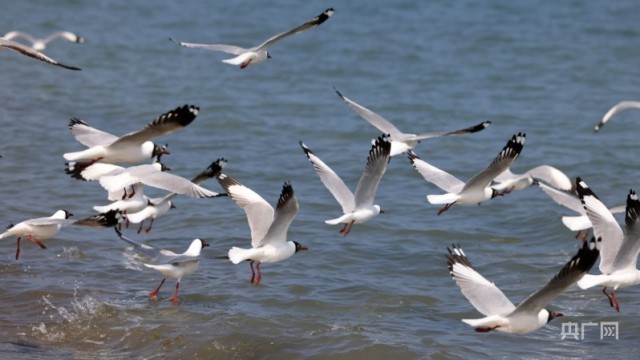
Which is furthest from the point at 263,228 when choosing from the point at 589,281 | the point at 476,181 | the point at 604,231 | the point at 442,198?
the point at 604,231

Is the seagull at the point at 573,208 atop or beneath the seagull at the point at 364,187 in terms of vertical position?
beneath

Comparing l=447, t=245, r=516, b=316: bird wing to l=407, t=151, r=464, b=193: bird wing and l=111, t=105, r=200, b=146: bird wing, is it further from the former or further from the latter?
l=111, t=105, r=200, b=146: bird wing

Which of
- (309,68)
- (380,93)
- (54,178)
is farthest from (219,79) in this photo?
(54,178)

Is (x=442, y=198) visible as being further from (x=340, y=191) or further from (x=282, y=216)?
(x=282, y=216)

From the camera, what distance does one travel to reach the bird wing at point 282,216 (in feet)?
24.8

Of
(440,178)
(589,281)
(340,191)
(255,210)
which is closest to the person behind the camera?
(589,281)

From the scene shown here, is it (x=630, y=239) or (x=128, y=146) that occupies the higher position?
(x=128, y=146)

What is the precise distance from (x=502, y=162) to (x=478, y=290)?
1.38m

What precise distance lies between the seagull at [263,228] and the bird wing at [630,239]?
231 cm

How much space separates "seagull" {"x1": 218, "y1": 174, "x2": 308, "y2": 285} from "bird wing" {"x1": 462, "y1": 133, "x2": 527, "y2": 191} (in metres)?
1.53

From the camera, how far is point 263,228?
814cm

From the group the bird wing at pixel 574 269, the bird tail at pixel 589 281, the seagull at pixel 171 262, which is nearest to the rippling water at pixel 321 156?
the seagull at pixel 171 262

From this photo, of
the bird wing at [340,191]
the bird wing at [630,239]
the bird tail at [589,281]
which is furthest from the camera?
the bird wing at [340,191]

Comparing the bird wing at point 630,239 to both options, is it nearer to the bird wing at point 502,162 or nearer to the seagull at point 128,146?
the bird wing at point 502,162
